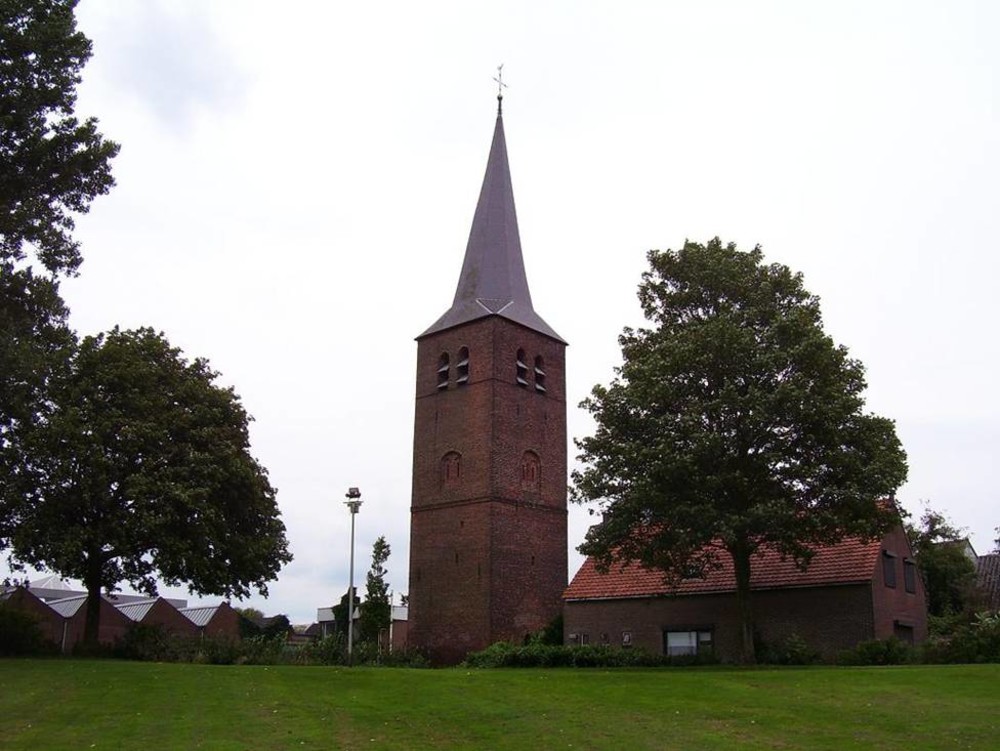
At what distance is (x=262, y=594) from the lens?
42.4m

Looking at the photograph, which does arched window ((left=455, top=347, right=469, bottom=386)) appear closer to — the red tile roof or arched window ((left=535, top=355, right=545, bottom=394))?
arched window ((left=535, top=355, right=545, bottom=394))

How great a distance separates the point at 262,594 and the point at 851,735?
3056cm

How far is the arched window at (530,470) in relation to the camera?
4612 centimetres

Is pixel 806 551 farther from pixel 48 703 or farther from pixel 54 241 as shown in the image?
pixel 54 241

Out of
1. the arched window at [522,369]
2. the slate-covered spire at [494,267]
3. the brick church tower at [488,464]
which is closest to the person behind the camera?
the brick church tower at [488,464]

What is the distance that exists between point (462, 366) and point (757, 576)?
17.5 meters

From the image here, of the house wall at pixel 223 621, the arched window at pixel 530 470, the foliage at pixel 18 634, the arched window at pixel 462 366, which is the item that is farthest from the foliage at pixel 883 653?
the house wall at pixel 223 621

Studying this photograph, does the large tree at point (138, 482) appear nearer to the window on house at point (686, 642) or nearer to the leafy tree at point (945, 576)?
the window on house at point (686, 642)

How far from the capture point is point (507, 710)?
19797mm

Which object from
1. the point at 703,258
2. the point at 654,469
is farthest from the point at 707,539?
the point at 703,258

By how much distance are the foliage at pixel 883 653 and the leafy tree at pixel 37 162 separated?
82.7ft

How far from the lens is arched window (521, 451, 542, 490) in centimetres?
4612

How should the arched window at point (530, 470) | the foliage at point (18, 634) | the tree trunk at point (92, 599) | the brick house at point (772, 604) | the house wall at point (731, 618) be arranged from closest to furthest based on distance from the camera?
the house wall at point (731, 618) → the brick house at point (772, 604) → the foliage at point (18, 634) → the tree trunk at point (92, 599) → the arched window at point (530, 470)

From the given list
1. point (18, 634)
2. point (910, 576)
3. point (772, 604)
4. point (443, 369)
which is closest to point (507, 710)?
point (772, 604)
